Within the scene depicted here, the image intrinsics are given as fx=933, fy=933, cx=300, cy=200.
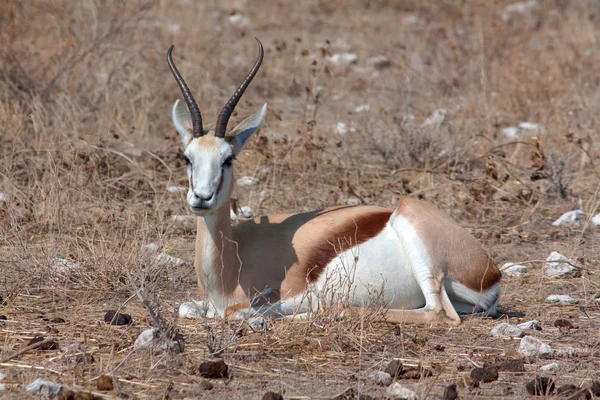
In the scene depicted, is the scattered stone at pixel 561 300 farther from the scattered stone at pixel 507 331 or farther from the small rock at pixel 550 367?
the small rock at pixel 550 367

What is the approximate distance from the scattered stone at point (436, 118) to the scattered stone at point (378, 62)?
283 centimetres

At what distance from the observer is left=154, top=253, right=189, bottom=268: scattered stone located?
536cm

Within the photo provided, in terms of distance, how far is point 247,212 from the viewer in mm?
6500

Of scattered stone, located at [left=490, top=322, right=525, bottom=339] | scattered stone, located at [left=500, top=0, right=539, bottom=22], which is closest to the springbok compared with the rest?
scattered stone, located at [left=490, top=322, right=525, bottom=339]

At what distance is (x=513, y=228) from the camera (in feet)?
21.2

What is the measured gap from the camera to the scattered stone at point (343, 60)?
10.8m

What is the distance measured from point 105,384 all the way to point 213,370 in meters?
0.43

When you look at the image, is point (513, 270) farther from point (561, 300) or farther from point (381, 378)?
point (381, 378)

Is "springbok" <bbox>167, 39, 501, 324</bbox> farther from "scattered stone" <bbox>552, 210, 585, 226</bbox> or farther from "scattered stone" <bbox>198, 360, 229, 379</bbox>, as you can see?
"scattered stone" <bbox>552, 210, 585, 226</bbox>

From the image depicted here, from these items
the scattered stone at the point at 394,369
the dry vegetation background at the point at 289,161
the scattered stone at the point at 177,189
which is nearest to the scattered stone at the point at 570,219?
the dry vegetation background at the point at 289,161

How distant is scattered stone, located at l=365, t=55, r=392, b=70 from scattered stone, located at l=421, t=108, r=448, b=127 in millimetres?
2831

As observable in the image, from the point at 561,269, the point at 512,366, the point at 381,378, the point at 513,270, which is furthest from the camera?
the point at 513,270

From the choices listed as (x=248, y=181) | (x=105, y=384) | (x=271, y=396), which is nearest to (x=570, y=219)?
(x=248, y=181)

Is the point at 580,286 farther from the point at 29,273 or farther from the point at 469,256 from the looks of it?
the point at 29,273
